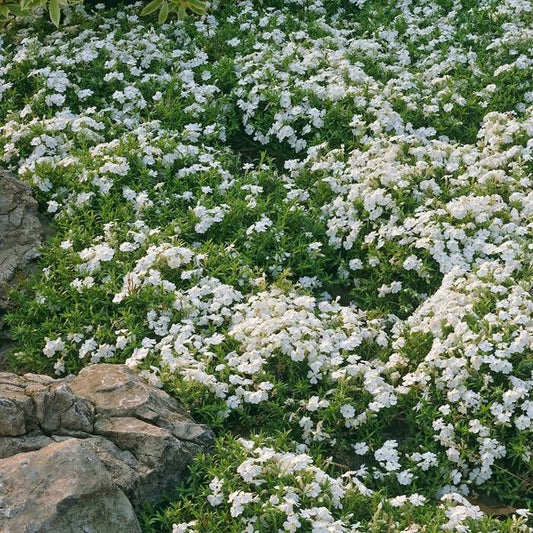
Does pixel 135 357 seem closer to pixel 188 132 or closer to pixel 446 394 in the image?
pixel 446 394

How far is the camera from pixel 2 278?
7.68 m

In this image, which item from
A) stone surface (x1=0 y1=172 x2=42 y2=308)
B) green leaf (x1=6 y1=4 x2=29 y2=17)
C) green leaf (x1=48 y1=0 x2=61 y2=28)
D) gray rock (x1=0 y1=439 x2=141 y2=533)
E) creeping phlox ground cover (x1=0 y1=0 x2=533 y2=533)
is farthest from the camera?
green leaf (x1=6 y1=4 x2=29 y2=17)

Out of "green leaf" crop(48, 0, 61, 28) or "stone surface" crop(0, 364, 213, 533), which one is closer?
"stone surface" crop(0, 364, 213, 533)

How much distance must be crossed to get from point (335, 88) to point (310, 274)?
8.13 ft

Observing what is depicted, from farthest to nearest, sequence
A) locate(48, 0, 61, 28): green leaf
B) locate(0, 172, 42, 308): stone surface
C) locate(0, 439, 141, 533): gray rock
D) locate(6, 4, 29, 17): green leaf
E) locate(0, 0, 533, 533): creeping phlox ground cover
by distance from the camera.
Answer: locate(6, 4, 29, 17): green leaf
locate(48, 0, 61, 28): green leaf
locate(0, 172, 42, 308): stone surface
locate(0, 0, 533, 533): creeping phlox ground cover
locate(0, 439, 141, 533): gray rock

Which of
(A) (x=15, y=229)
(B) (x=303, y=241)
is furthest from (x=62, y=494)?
(B) (x=303, y=241)

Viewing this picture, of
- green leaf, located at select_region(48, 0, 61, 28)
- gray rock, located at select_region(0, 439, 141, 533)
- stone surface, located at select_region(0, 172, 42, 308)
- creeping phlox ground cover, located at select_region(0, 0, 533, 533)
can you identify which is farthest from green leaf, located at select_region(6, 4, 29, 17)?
gray rock, located at select_region(0, 439, 141, 533)

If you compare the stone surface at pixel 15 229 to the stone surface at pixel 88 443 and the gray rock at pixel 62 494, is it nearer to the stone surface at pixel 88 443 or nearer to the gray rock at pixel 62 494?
the stone surface at pixel 88 443

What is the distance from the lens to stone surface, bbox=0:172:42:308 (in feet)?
25.5

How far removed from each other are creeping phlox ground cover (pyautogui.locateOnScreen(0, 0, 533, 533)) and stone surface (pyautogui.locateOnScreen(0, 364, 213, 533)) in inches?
8.6

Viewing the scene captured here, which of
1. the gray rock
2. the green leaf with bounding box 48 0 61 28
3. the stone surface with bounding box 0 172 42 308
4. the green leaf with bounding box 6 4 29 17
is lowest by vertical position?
the stone surface with bounding box 0 172 42 308

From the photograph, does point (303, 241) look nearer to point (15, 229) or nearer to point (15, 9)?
point (15, 229)

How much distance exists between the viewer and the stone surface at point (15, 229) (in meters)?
7.77

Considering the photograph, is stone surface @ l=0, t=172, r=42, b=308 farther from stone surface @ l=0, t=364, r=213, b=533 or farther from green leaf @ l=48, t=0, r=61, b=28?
green leaf @ l=48, t=0, r=61, b=28
